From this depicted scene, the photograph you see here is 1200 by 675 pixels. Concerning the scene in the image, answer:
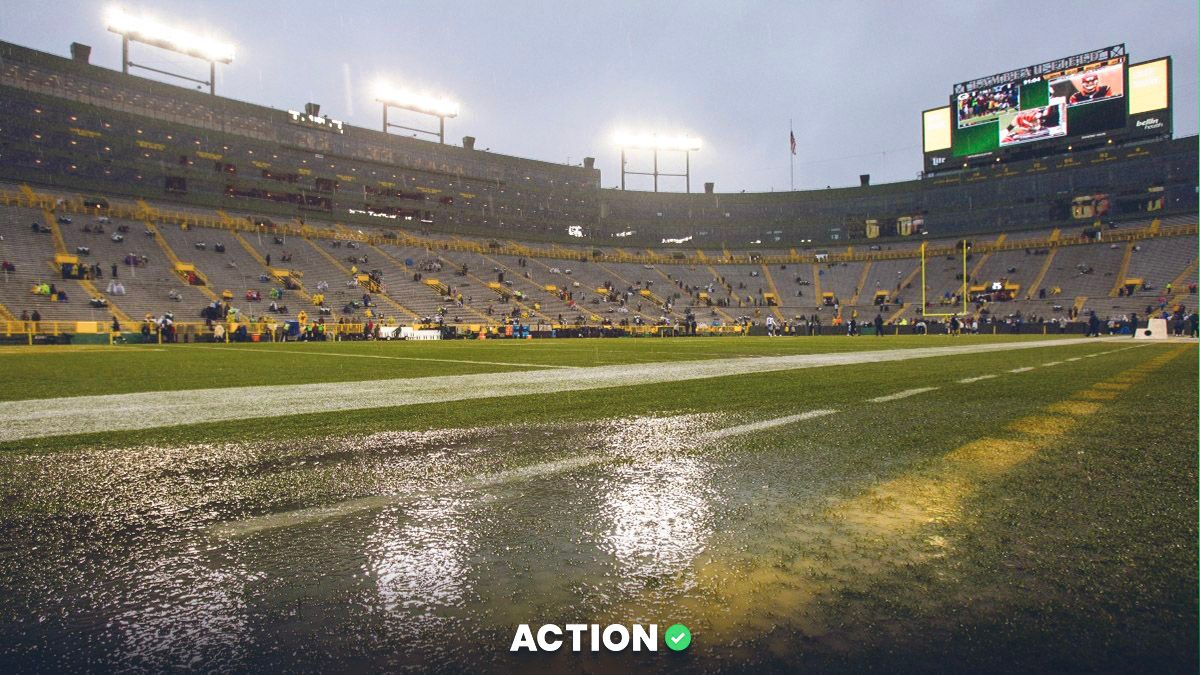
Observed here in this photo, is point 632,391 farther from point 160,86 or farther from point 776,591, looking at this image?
point 160,86

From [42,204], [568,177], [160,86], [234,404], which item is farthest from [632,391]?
[568,177]

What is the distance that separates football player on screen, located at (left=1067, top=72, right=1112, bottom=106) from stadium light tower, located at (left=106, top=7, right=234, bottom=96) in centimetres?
6506

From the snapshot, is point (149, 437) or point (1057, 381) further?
point (1057, 381)

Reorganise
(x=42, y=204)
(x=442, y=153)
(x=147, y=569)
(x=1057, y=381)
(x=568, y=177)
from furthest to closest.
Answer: (x=568, y=177), (x=442, y=153), (x=42, y=204), (x=1057, y=381), (x=147, y=569)

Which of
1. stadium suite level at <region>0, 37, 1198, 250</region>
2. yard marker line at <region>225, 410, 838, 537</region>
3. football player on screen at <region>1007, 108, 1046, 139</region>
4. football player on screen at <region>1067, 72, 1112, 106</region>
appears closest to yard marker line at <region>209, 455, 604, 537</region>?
yard marker line at <region>225, 410, 838, 537</region>

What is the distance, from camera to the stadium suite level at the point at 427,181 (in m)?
41.0

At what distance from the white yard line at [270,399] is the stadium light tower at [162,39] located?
50.7m

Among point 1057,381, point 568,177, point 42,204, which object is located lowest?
point 1057,381

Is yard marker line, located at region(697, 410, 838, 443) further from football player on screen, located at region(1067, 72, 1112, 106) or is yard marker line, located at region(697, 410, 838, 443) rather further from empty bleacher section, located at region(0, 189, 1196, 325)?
football player on screen, located at region(1067, 72, 1112, 106)

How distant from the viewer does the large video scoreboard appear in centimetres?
4331

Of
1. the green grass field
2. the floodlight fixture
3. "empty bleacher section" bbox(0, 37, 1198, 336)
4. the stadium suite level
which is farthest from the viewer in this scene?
the floodlight fixture

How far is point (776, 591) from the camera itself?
128cm

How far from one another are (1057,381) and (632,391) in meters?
4.31

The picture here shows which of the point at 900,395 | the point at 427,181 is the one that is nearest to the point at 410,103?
the point at 427,181
